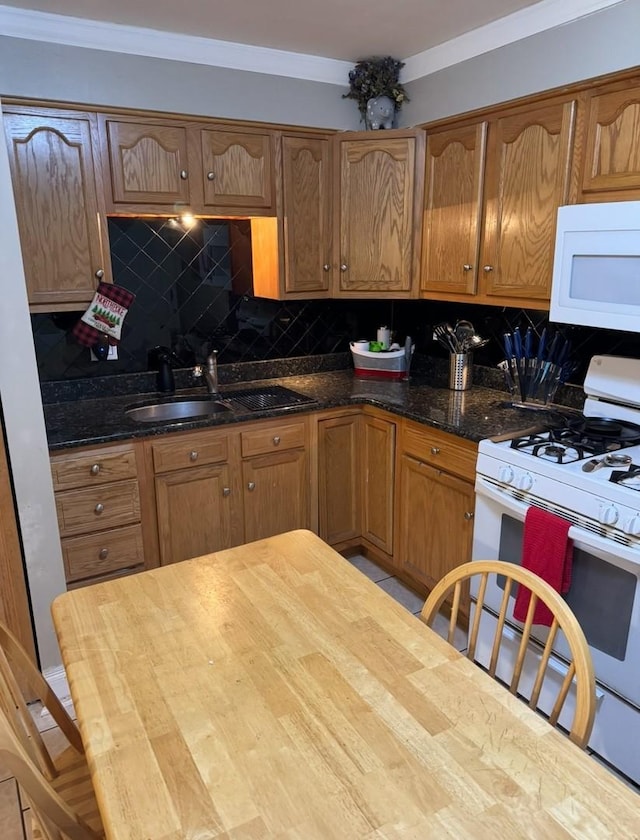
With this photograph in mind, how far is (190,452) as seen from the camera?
8.34ft

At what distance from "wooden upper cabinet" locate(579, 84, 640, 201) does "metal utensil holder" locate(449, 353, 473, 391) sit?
927 mm

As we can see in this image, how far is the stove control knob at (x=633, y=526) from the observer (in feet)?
5.41

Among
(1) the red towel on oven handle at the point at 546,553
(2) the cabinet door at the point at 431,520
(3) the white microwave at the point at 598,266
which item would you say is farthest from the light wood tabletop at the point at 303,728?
(3) the white microwave at the point at 598,266

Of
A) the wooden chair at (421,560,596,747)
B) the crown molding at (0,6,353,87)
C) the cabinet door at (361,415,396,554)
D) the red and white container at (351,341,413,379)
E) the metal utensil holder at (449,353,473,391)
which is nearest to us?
the wooden chair at (421,560,596,747)

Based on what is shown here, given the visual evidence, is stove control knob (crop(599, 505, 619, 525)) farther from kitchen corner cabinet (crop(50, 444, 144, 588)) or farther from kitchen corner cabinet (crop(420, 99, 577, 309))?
kitchen corner cabinet (crop(50, 444, 144, 588))

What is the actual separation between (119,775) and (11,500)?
134 centimetres

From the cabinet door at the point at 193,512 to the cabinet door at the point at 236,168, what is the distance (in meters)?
1.19

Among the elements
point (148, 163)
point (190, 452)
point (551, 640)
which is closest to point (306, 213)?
point (148, 163)

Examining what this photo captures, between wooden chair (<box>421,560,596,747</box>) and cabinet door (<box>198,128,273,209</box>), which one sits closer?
wooden chair (<box>421,560,596,747</box>)

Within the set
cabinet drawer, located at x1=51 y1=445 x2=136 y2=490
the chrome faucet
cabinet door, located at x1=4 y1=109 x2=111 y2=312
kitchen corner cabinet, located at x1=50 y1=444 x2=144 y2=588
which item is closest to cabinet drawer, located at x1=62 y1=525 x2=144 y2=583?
kitchen corner cabinet, located at x1=50 y1=444 x2=144 y2=588

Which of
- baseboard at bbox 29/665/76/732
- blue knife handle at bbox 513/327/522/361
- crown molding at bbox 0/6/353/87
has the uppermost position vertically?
crown molding at bbox 0/6/353/87

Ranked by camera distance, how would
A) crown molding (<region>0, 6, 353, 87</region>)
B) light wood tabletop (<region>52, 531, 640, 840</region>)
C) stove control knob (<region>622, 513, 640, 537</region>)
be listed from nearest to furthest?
1. light wood tabletop (<region>52, 531, 640, 840</region>)
2. stove control knob (<region>622, 513, 640, 537</region>)
3. crown molding (<region>0, 6, 353, 87</region>)

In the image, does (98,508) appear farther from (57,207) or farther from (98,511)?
(57,207)

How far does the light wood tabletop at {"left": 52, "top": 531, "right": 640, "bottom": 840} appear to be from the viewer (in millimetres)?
857
